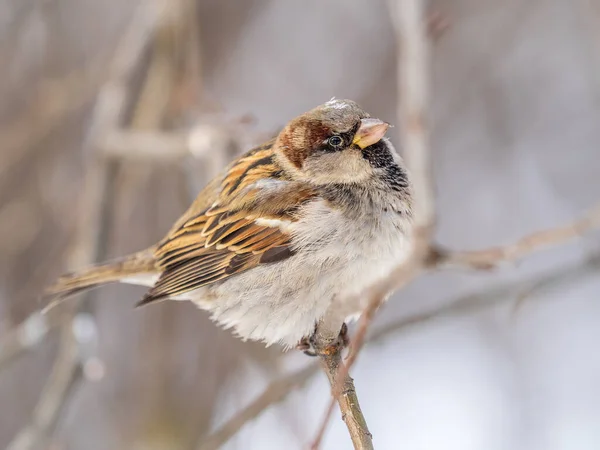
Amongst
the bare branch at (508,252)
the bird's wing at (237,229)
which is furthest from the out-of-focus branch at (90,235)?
the bare branch at (508,252)

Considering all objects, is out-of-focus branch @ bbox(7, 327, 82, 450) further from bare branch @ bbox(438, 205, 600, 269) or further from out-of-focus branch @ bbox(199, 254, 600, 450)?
bare branch @ bbox(438, 205, 600, 269)

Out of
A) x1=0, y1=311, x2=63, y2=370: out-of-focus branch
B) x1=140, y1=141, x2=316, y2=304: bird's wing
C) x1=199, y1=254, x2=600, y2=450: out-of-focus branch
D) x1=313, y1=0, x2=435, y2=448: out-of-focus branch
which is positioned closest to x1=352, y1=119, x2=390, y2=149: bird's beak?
x1=140, y1=141, x2=316, y2=304: bird's wing

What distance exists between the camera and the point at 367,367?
5293 millimetres

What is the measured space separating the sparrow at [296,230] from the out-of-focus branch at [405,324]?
0.16m

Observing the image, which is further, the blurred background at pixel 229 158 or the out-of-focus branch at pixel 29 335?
the blurred background at pixel 229 158

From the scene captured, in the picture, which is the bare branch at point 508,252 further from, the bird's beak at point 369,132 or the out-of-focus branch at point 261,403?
the out-of-focus branch at point 261,403

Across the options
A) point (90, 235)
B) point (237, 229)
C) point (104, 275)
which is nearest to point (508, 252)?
point (237, 229)

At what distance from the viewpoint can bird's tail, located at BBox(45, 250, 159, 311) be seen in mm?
3264

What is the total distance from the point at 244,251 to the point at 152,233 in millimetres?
2019

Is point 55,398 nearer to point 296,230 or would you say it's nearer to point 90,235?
point 90,235

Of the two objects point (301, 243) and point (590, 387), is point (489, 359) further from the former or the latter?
point (301, 243)

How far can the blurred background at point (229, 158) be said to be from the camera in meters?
3.66

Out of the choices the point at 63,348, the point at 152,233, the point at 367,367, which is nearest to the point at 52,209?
the point at 152,233

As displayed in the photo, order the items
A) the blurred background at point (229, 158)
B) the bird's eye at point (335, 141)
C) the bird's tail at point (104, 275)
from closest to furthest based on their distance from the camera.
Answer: the bird's eye at point (335, 141) < the bird's tail at point (104, 275) < the blurred background at point (229, 158)
